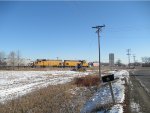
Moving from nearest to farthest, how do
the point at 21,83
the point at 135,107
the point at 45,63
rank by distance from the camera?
the point at 135,107, the point at 21,83, the point at 45,63

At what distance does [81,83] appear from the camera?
111ft

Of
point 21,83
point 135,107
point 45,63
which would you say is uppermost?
point 45,63

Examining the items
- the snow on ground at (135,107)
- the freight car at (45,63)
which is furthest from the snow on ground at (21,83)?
the freight car at (45,63)

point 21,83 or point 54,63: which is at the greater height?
point 54,63

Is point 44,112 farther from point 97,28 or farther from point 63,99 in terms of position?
point 97,28

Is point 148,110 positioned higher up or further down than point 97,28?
further down

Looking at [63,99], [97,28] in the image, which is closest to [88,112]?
[63,99]

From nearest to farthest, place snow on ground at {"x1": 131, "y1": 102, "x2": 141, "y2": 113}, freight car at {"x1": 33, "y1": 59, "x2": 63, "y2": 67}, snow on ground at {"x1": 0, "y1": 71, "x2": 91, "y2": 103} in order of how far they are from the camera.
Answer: snow on ground at {"x1": 131, "y1": 102, "x2": 141, "y2": 113}
snow on ground at {"x1": 0, "y1": 71, "x2": 91, "y2": 103}
freight car at {"x1": 33, "y1": 59, "x2": 63, "y2": 67}

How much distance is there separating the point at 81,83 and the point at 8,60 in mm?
153953

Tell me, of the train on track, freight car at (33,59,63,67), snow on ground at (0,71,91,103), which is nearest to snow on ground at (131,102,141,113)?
snow on ground at (0,71,91,103)

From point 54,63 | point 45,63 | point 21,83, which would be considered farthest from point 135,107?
point 54,63

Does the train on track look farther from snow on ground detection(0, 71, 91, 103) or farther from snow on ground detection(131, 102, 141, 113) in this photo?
snow on ground detection(131, 102, 141, 113)

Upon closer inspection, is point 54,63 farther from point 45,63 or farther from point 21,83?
point 21,83

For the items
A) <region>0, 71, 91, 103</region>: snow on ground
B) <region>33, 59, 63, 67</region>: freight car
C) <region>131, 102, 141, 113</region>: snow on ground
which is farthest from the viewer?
<region>33, 59, 63, 67</region>: freight car
